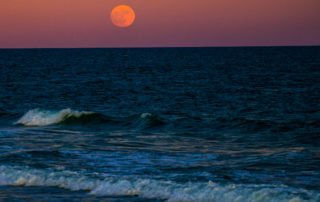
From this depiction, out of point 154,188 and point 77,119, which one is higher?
point 77,119

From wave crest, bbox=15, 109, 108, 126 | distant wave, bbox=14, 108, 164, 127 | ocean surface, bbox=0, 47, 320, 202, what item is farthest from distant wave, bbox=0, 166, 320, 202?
wave crest, bbox=15, 109, 108, 126

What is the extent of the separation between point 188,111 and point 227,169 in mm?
16547

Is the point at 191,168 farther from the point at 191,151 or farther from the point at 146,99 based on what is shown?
the point at 146,99

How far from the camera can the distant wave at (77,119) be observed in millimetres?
24109

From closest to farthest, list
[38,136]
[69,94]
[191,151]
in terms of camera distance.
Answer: [191,151], [38,136], [69,94]

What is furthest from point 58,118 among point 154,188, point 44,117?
point 154,188

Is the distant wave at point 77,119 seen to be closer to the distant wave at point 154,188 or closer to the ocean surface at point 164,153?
the ocean surface at point 164,153

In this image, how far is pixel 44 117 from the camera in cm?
2600

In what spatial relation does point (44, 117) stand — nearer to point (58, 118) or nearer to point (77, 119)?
point (58, 118)

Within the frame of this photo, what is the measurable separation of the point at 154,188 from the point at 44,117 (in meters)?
16.5

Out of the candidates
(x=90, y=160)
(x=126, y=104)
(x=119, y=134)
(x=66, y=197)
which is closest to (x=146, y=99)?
(x=126, y=104)

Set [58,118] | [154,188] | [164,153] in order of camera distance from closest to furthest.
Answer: [154,188], [164,153], [58,118]

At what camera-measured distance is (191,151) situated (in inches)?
623

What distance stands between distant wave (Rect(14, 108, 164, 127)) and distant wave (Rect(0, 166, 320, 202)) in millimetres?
11592
